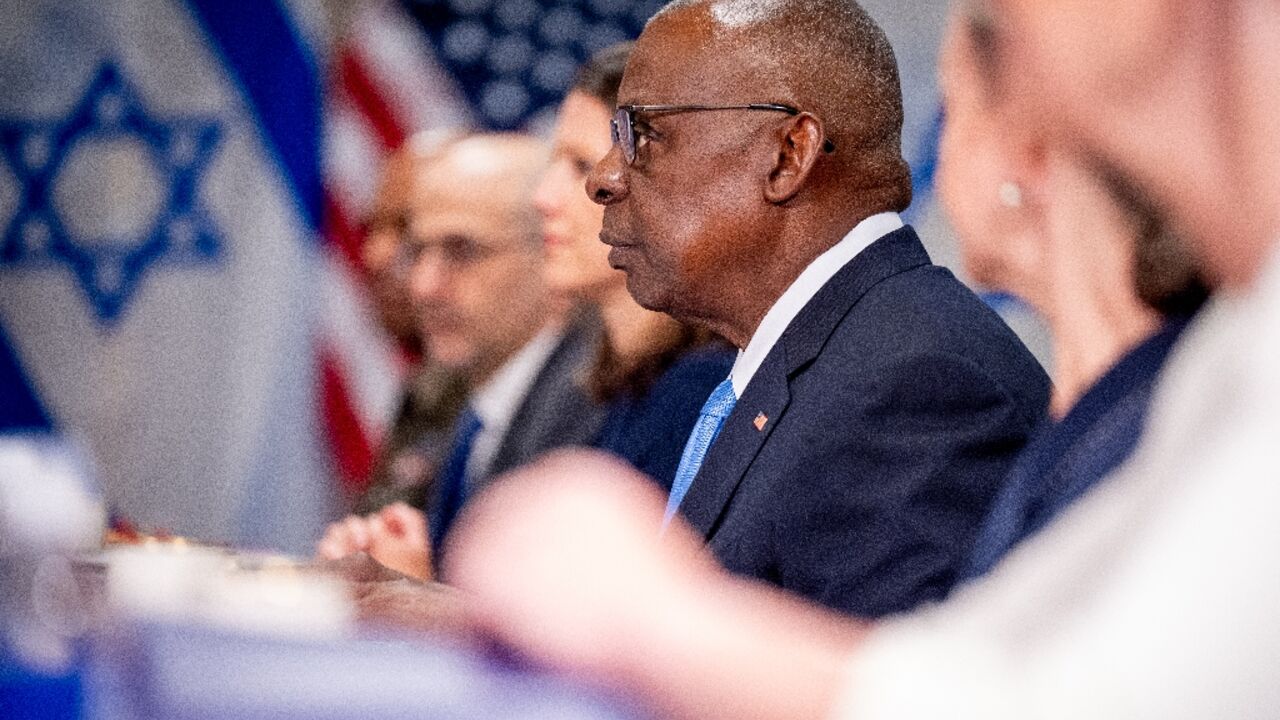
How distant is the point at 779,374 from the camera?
1897 millimetres

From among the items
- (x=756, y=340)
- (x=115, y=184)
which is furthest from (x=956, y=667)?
(x=115, y=184)

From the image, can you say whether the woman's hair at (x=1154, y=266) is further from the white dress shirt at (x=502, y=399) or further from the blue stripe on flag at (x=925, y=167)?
the blue stripe on flag at (x=925, y=167)

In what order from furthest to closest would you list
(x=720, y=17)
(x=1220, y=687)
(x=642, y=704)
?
(x=720, y=17) → (x=642, y=704) → (x=1220, y=687)

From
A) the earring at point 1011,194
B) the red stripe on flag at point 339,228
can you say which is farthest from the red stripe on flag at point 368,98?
the earring at point 1011,194

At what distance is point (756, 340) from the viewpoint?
202 cm

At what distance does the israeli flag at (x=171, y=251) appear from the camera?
203 inches

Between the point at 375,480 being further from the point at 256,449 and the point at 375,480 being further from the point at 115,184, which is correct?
the point at 115,184

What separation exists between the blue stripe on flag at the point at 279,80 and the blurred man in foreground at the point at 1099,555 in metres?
4.58

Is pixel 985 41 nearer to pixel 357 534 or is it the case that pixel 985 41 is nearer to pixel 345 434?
pixel 357 534

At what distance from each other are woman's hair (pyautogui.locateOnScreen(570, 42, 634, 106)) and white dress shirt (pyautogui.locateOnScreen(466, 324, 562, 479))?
1.92 feet

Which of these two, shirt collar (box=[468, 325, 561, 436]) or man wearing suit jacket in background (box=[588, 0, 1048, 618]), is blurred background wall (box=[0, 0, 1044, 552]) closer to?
shirt collar (box=[468, 325, 561, 436])

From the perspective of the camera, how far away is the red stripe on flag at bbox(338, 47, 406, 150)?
5129 millimetres

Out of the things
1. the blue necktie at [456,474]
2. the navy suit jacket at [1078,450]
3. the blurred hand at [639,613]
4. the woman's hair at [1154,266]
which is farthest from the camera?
the blue necktie at [456,474]

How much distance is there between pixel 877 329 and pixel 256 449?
12.2 ft
